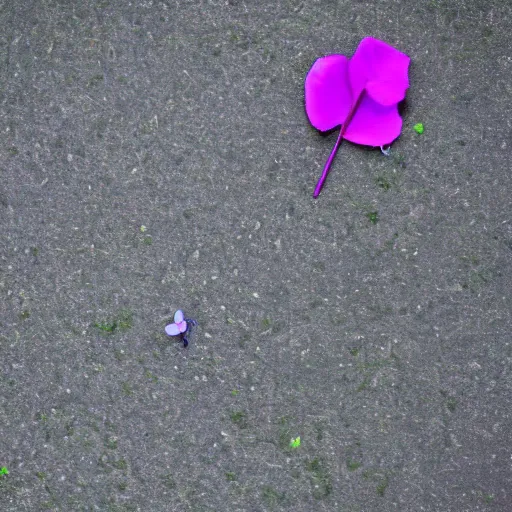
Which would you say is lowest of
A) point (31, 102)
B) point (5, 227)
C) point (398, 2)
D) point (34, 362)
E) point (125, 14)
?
point (34, 362)

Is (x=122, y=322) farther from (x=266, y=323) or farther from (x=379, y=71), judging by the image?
(x=379, y=71)

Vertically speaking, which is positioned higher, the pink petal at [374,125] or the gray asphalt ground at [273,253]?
the pink petal at [374,125]

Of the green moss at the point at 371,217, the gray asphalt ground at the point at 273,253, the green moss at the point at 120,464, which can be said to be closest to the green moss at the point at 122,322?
the gray asphalt ground at the point at 273,253

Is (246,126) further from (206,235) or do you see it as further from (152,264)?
(152,264)

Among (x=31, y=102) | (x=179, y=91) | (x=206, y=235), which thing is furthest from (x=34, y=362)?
(x=179, y=91)

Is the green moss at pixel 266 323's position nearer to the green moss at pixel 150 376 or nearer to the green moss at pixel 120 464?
the green moss at pixel 150 376

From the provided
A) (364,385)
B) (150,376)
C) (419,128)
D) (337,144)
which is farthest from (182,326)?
(419,128)

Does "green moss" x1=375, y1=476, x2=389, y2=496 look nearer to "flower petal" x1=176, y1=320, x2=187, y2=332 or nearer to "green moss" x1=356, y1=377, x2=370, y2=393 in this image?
"green moss" x1=356, y1=377, x2=370, y2=393
